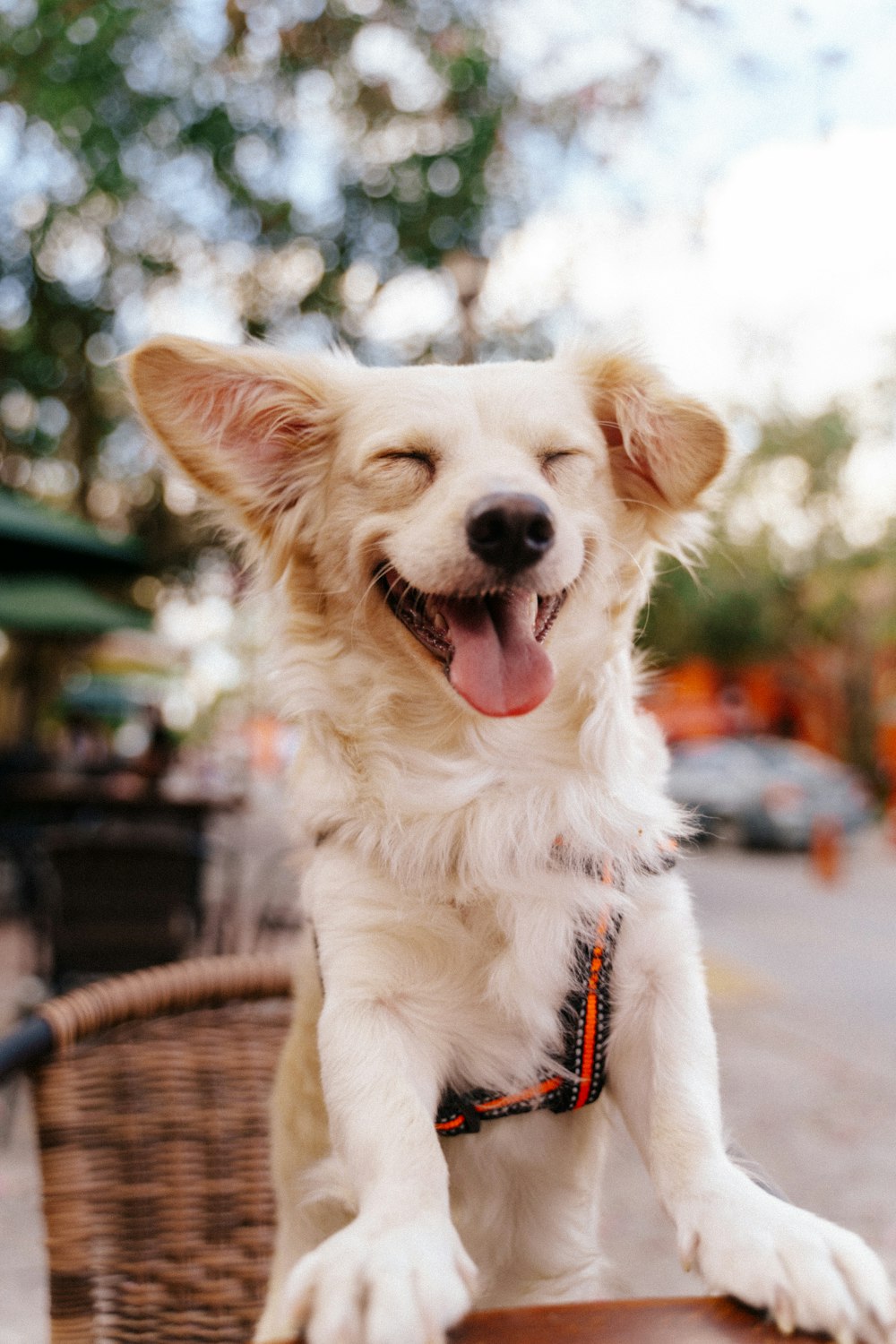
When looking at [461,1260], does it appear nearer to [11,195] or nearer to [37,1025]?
[37,1025]

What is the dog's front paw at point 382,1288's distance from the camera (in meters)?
0.94

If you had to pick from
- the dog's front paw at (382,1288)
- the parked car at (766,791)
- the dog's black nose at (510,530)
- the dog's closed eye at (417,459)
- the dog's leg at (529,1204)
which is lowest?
the parked car at (766,791)

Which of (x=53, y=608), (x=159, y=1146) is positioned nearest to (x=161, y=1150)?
(x=159, y=1146)

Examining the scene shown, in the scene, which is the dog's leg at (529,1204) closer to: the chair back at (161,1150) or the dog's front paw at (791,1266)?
the dog's front paw at (791,1266)

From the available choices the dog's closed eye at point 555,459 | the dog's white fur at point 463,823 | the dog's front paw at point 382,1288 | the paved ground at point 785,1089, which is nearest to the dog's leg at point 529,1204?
the dog's white fur at point 463,823

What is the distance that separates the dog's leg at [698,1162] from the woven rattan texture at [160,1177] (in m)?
0.77

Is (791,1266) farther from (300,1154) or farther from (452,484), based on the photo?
(452,484)

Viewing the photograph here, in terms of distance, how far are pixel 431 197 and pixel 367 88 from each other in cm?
162

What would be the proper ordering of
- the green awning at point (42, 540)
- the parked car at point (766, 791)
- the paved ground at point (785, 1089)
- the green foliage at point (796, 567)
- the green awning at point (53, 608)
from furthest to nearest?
the green foliage at point (796, 567)
the parked car at point (766, 791)
the green awning at point (53, 608)
the green awning at point (42, 540)
the paved ground at point (785, 1089)

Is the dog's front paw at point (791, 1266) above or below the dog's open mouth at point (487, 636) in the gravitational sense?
below

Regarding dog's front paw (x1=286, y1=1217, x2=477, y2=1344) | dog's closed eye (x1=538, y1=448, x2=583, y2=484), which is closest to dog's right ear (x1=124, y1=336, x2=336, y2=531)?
dog's closed eye (x1=538, y1=448, x2=583, y2=484)

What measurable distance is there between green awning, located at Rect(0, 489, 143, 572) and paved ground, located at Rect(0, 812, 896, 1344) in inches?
102

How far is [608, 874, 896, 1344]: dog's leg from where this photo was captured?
99 cm

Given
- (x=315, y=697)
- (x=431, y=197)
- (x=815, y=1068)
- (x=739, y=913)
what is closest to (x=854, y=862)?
(x=739, y=913)
